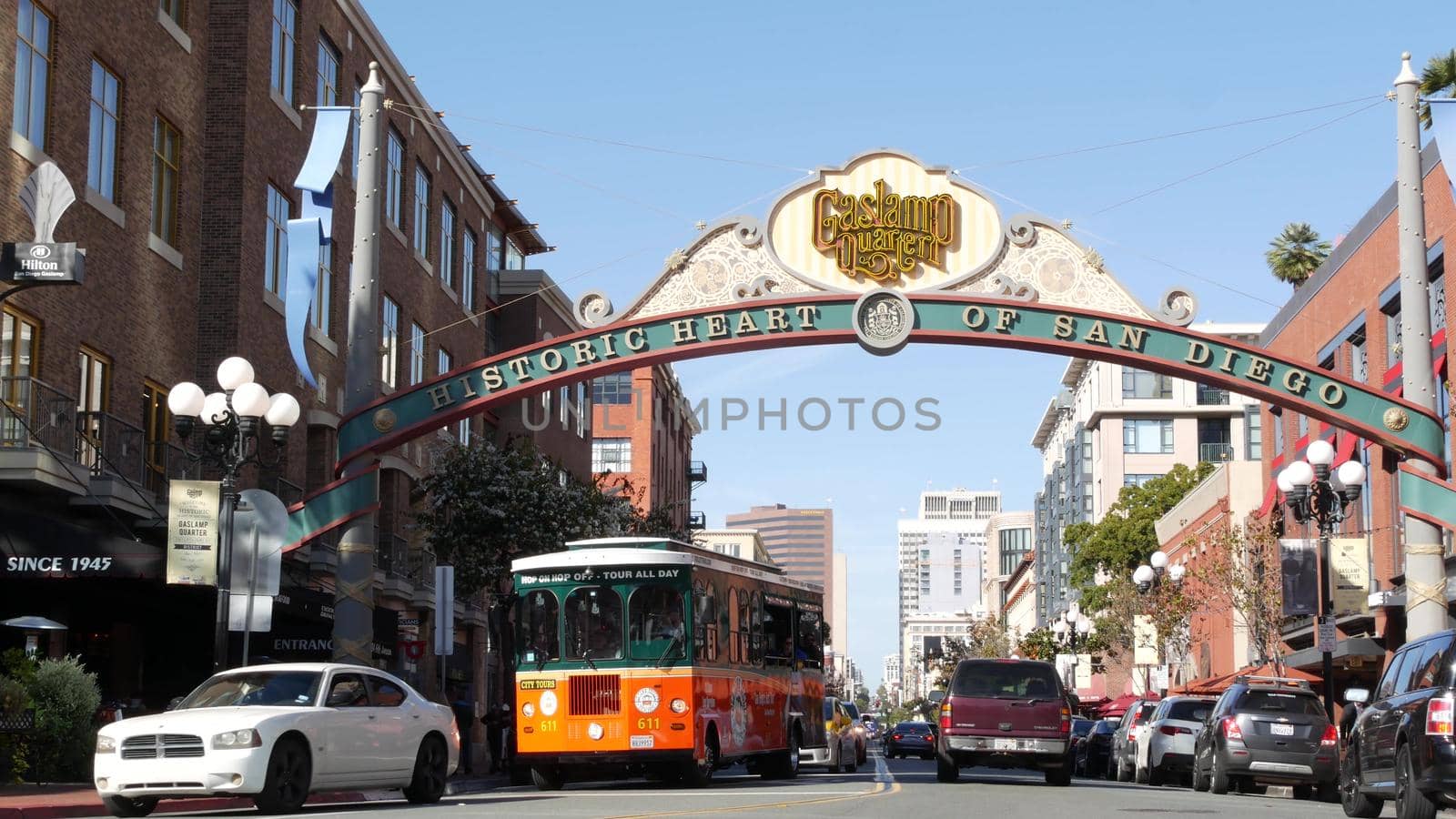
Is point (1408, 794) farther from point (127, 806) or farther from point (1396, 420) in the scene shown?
point (127, 806)

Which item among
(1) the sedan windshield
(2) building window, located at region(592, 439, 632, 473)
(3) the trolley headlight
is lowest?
(3) the trolley headlight

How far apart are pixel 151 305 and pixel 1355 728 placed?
21.0 metres

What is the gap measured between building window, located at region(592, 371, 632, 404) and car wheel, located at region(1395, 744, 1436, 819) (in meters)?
72.7

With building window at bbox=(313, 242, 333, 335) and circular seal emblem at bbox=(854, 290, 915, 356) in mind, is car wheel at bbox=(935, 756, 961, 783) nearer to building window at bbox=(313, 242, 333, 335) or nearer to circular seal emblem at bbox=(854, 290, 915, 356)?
circular seal emblem at bbox=(854, 290, 915, 356)

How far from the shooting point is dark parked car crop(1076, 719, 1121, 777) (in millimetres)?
41969

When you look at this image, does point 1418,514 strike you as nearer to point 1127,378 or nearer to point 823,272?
point 823,272

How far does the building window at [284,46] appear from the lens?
3688 centimetres

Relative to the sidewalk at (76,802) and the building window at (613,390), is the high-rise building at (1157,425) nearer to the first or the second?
the building window at (613,390)

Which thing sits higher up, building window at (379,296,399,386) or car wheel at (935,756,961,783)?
Answer: building window at (379,296,399,386)

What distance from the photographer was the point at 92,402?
2936 cm

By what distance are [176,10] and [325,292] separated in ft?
28.5

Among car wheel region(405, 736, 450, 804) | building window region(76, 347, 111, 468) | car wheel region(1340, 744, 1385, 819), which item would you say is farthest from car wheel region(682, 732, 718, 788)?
building window region(76, 347, 111, 468)

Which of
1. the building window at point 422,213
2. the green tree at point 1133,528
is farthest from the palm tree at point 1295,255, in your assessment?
the building window at point 422,213

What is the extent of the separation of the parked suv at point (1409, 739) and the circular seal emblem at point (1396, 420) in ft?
23.5
